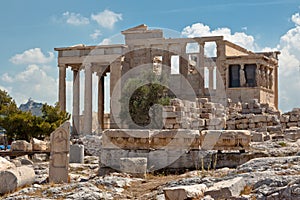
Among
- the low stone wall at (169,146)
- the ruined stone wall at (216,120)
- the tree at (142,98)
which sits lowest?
the low stone wall at (169,146)

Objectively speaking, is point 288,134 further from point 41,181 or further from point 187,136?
point 41,181

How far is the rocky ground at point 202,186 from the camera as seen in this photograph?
8.42m

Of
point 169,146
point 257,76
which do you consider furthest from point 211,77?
point 169,146

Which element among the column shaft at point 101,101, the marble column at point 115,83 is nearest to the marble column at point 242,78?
the marble column at point 115,83

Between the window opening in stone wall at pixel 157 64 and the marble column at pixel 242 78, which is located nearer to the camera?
the marble column at pixel 242 78

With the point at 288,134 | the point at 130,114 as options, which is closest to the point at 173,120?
the point at 288,134

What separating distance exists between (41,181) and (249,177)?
5.72 metres

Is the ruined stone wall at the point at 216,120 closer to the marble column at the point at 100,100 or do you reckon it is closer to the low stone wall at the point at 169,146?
the low stone wall at the point at 169,146

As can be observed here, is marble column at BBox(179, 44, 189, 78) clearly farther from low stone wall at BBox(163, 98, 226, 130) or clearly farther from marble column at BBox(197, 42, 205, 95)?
low stone wall at BBox(163, 98, 226, 130)

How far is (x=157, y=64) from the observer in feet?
160

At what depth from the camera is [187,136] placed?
45.0ft

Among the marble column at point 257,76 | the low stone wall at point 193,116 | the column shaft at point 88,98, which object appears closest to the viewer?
the low stone wall at point 193,116

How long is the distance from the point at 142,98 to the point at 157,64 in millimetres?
9035

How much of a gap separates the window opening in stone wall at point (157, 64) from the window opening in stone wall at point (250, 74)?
7.11 metres
